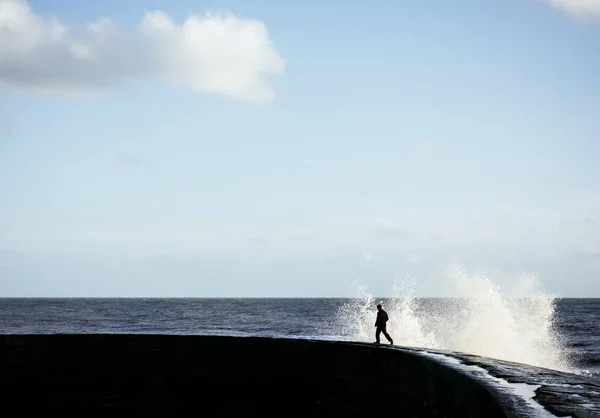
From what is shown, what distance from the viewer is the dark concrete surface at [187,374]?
1130 centimetres

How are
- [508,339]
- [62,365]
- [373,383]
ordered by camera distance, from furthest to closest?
[508,339] < [62,365] < [373,383]

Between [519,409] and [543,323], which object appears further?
[543,323]

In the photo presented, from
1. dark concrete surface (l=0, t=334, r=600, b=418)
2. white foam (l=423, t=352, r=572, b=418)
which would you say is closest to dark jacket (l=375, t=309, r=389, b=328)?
dark concrete surface (l=0, t=334, r=600, b=418)

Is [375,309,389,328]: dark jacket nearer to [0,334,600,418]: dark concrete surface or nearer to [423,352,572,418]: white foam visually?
[0,334,600,418]: dark concrete surface

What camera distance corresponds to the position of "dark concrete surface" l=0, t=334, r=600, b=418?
11305 mm

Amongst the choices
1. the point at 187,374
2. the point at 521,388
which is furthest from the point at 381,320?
the point at 521,388

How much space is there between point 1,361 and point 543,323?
Result: 104ft

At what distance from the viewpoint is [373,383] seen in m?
10.7

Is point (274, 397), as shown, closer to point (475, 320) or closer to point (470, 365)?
point (470, 365)

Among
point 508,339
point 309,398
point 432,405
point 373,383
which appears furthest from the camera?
point 508,339

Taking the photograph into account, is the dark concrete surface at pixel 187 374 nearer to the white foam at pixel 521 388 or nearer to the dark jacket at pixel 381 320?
the dark jacket at pixel 381 320

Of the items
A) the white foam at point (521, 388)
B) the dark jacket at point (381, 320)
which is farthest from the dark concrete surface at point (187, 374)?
the white foam at point (521, 388)

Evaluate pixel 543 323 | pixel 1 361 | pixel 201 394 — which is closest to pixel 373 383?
pixel 201 394

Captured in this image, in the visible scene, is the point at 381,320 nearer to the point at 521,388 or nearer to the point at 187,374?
the point at 187,374
